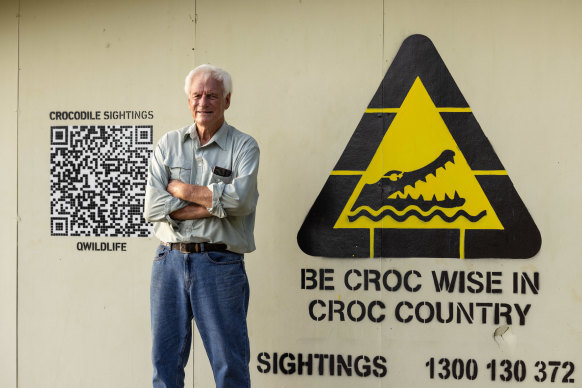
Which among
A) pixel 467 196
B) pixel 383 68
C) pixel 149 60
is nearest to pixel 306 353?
pixel 467 196

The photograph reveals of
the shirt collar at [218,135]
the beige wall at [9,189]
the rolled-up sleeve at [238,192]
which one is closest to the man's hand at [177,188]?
the rolled-up sleeve at [238,192]

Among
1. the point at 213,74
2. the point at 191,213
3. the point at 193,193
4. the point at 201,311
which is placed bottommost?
the point at 201,311

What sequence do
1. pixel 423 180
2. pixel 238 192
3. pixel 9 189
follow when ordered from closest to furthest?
pixel 238 192 < pixel 423 180 < pixel 9 189

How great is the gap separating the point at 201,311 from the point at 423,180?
1583mm

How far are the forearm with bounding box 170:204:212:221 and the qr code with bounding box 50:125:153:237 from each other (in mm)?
896

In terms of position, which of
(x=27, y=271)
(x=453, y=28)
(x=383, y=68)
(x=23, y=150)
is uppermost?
(x=453, y=28)

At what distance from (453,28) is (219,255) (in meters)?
2.00

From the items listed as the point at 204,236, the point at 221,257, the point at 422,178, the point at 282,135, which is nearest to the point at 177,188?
the point at 204,236

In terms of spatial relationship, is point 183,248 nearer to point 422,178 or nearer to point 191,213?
point 191,213

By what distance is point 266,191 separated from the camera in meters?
3.99

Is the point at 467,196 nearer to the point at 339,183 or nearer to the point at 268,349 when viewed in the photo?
the point at 339,183

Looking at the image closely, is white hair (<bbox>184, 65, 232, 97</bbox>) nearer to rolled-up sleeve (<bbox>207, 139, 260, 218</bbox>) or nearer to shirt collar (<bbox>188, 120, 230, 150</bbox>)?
shirt collar (<bbox>188, 120, 230, 150</bbox>)

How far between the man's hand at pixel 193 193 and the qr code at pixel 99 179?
87 cm

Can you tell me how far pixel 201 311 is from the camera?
3.21m
